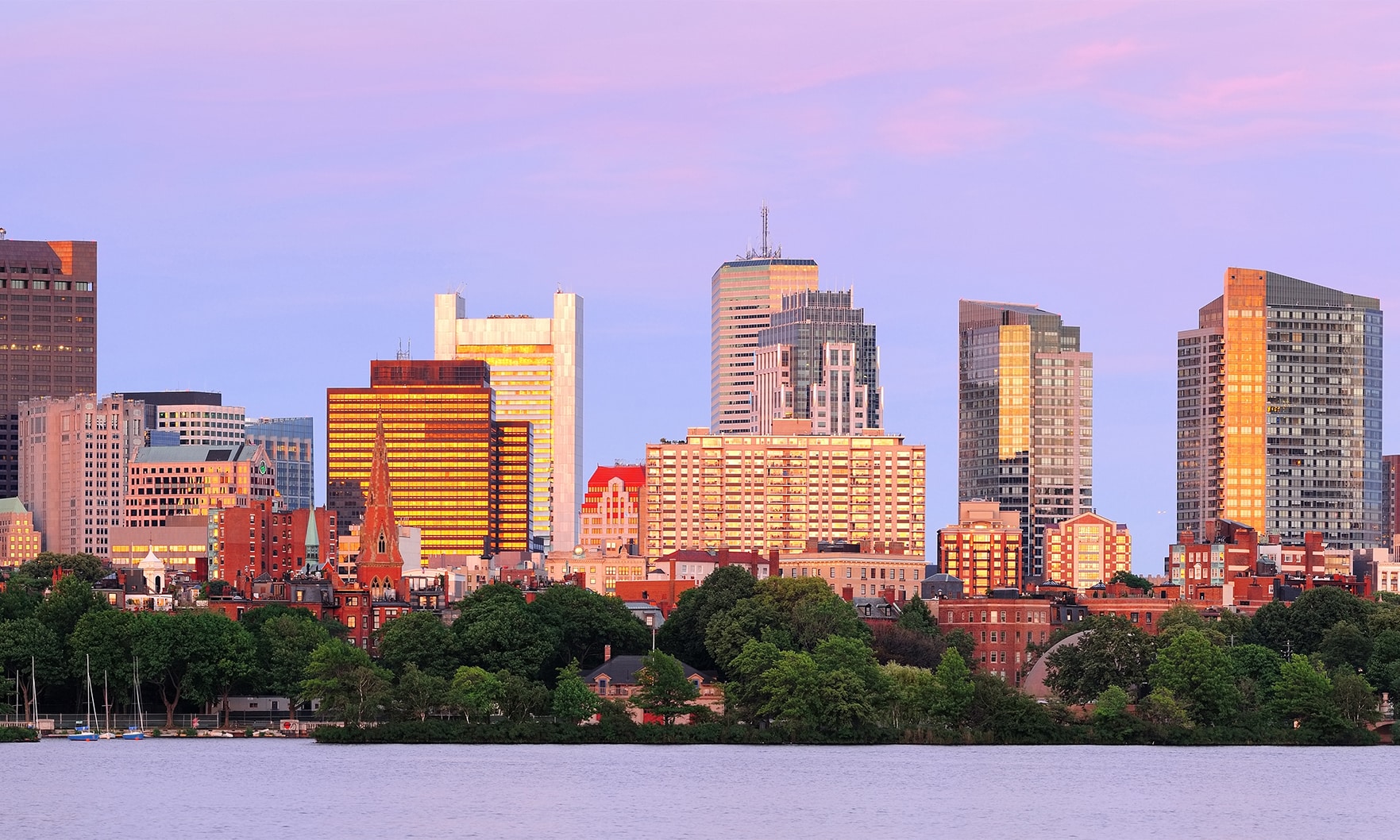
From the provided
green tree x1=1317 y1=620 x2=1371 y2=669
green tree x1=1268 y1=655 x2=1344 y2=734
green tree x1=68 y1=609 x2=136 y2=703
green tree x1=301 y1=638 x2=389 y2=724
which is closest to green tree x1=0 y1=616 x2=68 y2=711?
green tree x1=68 y1=609 x2=136 y2=703

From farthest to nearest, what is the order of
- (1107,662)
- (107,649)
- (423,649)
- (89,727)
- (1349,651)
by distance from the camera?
1. (1349,651)
2. (423,649)
3. (107,649)
4. (89,727)
5. (1107,662)

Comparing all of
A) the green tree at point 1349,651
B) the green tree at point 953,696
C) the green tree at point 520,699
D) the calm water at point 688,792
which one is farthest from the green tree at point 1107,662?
the green tree at point 520,699

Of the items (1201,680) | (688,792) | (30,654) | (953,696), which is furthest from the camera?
(30,654)

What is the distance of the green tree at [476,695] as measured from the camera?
6811 inches

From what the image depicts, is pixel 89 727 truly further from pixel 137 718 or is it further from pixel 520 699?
pixel 520 699

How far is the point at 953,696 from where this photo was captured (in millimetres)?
170125

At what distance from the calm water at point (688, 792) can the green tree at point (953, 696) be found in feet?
9.72

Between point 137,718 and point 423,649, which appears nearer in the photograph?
point 137,718

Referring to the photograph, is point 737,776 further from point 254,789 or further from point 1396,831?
point 1396,831

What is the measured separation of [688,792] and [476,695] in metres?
38.1

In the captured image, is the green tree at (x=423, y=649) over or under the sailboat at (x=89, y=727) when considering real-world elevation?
over

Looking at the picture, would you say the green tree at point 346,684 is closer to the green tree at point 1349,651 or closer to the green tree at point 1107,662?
the green tree at point 1107,662

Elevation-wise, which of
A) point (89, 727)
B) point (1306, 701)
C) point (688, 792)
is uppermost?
point (1306, 701)

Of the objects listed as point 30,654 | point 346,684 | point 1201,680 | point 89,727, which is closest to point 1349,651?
point 1201,680
